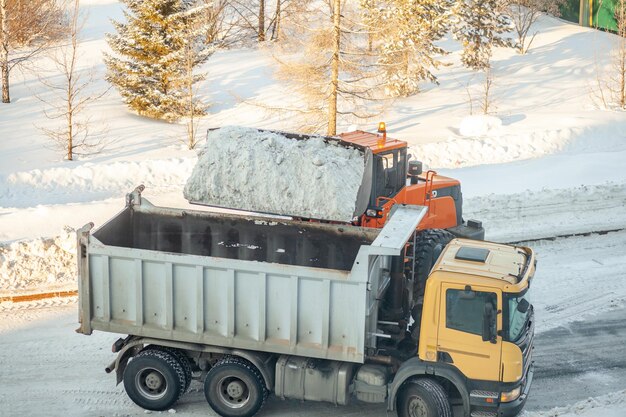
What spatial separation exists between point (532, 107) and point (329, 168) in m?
19.7

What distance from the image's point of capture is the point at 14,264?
15.4 metres

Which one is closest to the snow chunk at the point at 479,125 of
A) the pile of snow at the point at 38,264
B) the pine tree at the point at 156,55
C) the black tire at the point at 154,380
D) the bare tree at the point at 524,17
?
the pine tree at the point at 156,55

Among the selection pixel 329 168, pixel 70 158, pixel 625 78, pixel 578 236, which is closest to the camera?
pixel 329 168

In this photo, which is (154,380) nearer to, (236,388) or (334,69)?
(236,388)

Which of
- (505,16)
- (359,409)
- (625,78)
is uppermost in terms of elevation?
(505,16)

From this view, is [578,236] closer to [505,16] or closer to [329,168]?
[329,168]

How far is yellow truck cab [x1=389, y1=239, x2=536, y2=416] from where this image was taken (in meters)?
9.71

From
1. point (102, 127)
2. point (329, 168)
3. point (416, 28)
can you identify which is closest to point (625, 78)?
point (416, 28)

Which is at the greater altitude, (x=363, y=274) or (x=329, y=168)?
(x=329, y=168)

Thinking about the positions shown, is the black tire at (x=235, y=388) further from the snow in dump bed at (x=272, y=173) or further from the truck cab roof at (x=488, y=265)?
the snow in dump bed at (x=272, y=173)

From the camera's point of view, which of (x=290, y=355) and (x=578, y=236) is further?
(x=578, y=236)

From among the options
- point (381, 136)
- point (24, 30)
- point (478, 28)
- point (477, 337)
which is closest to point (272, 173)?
point (381, 136)

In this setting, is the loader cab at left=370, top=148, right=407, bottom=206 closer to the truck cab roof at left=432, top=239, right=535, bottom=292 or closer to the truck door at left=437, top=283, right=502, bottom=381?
the truck cab roof at left=432, top=239, right=535, bottom=292

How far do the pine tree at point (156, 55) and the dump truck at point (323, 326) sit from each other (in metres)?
16.6
